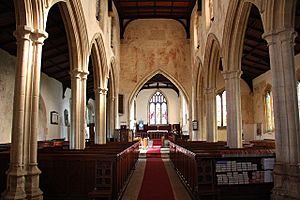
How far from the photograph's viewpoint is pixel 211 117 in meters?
11.8

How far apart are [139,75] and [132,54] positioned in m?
1.34

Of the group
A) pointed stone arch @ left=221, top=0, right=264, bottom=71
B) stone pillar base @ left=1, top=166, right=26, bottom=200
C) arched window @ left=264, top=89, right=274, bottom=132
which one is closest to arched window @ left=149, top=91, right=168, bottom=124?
arched window @ left=264, top=89, right=274, bottom=132

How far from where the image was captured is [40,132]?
1411 centimetres

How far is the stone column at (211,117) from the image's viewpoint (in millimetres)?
11695

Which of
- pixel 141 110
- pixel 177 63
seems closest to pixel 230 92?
pixel 177 63

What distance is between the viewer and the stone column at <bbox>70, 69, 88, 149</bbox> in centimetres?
832

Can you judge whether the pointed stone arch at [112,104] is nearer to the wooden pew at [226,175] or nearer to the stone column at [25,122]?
the stone column at [25,122]

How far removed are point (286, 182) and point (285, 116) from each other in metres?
1.09

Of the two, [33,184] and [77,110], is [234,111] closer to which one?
[77,110]

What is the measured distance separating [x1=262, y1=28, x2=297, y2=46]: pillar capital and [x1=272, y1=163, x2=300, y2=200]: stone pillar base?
2164 mm

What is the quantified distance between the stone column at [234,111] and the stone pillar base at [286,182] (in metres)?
3.22

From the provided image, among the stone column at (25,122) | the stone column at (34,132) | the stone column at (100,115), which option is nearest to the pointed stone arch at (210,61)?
the stone column at (100,115)

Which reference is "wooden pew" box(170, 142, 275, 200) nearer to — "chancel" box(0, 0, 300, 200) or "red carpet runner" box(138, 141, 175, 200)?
"chancel" box(0, 0, 300, 200)

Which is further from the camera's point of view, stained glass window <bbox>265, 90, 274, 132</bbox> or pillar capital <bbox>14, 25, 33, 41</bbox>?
stained glass window <bbox>265, 90, 274, 132</bbox>
